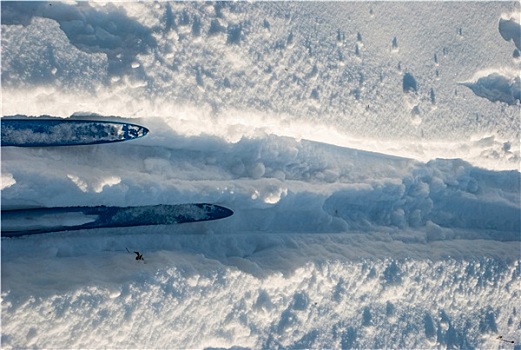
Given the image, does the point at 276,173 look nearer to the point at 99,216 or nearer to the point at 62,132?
the point at 99,216

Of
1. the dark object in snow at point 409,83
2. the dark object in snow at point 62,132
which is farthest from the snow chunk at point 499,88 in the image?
the dark object in snow at point 62,132

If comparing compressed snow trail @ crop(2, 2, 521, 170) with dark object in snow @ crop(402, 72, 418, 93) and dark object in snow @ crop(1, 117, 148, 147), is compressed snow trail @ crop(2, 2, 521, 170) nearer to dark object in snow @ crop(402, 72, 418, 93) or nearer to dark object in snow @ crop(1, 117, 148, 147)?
dark object in snow @ crop(402, 72, 418, 93)

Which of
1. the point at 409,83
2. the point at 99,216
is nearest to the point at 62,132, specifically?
the point at 99,216

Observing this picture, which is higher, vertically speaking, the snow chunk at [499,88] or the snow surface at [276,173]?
the snow chunk at [499,88]

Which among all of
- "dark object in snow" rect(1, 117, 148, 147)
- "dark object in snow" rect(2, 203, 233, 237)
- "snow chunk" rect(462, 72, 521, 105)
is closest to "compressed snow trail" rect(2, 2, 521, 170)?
"snow chunk" rect(462, 72, 521, 105)

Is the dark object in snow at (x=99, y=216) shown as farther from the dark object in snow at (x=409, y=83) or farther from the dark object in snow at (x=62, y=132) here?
the dark object in snow at (x=409, y=83)

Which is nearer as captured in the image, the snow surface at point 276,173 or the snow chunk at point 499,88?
the snow surface at point 276,173
